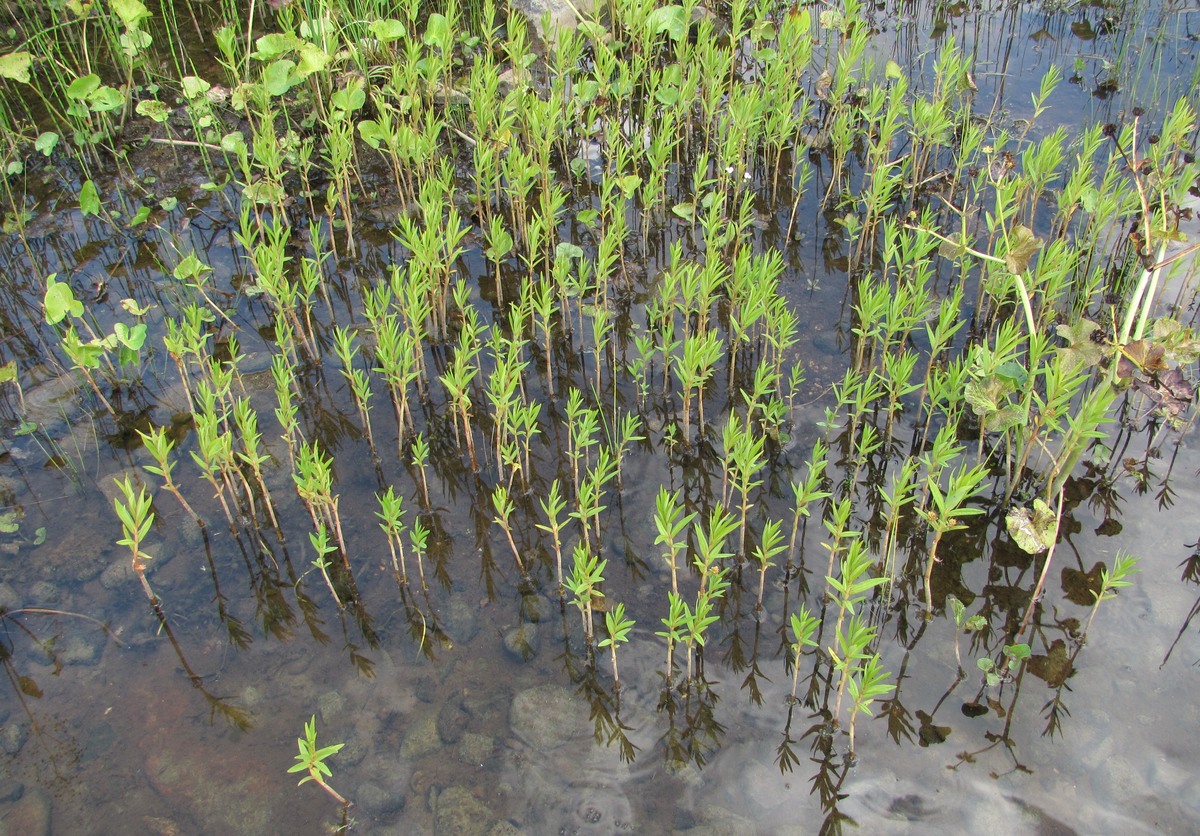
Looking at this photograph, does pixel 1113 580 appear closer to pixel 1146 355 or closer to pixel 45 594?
pixel 1146 355

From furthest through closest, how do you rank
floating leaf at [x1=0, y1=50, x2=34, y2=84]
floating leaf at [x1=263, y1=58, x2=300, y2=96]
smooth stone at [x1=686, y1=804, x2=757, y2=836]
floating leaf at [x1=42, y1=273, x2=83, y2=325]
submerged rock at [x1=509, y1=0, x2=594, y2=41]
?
1. submerged rock at [x1=509, y1=0, x2=594, y2=41]
2. floating leaf at [x1=263, y1=58, x2=300, y2=96]
3. floating leaf at [x1=0, y1=50, x2=34, y2=84]
4. floating leaf at [x1=42, y1=273, x2=83, y2=325]
5. smooth stone at [x1=686, y1=804, x2=757, y2=836]

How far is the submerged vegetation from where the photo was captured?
319 cm

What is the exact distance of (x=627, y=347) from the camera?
176 inches

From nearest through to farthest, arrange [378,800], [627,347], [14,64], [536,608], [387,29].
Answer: [378,800] < [536,608] < [627,347] < [14,64] < [387,29]

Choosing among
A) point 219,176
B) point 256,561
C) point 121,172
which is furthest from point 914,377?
point 121,172

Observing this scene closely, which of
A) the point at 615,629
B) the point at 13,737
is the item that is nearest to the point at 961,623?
the point at 615,629

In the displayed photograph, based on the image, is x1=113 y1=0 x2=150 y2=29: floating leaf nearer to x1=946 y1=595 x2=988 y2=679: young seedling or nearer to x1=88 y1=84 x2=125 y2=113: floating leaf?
x1=88 y1=84 x2=125 y2=113: floating leaf

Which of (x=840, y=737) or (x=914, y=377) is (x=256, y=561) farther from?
(x=914, y=377)

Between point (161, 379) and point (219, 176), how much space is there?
6.49 feet

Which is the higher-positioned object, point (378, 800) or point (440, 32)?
point (440, 32)


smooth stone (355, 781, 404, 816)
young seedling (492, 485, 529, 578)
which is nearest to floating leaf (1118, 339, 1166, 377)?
young seedling (492, 485, 529, 578)

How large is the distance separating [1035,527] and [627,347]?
2076mm

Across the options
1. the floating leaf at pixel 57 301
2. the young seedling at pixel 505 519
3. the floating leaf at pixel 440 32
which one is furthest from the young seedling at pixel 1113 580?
the floating leaf at pixel 440 32

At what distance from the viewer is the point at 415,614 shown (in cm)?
333
